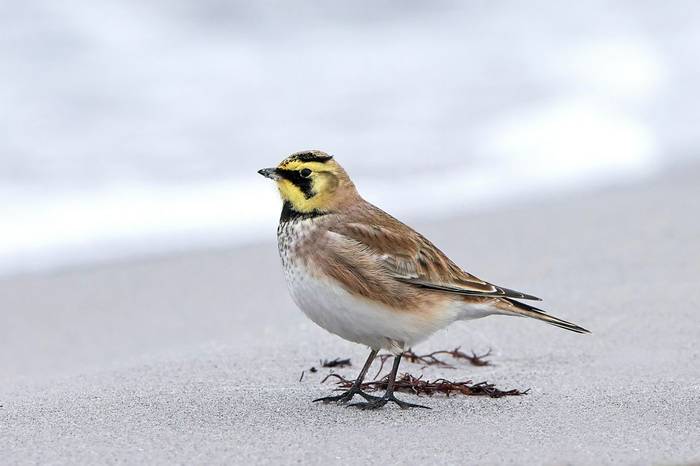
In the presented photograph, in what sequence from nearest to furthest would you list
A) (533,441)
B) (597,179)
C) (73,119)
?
(533,441), (597,179), (73,119)

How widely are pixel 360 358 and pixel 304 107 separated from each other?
10250 millimetres

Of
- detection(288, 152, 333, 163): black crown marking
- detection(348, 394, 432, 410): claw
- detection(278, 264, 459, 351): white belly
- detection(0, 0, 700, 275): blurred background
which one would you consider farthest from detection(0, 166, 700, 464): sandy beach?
detection(0, 0, 700, 275): blurred background

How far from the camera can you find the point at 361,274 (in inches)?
227

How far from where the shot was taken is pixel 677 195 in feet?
41.2

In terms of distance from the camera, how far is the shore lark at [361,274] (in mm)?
5664

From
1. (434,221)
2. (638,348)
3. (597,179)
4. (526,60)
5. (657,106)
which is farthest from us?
(526,60)

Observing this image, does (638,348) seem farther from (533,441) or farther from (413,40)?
(413,40)

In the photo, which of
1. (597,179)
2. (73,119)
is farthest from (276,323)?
(73,119)

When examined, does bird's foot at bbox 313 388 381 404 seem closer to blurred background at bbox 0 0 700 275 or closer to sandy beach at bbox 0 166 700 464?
sandy beach at bbox 0 166 700 464

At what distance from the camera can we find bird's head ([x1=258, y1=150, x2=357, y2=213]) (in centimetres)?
600

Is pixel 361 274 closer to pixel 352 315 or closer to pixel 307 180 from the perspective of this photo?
pixel 352 315

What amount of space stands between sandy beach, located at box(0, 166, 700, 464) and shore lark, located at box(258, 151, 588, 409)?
43 centimetres

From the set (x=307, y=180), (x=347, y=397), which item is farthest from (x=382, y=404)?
(x=307, y=180)

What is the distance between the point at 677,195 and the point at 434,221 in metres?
2.78
